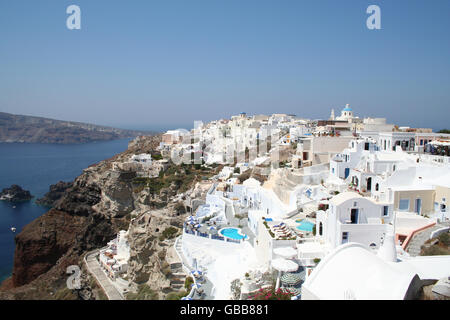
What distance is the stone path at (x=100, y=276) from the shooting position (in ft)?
52.8

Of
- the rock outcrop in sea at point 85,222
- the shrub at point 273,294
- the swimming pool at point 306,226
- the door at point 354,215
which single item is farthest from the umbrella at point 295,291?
the rock outcrop in sea at point 85,222

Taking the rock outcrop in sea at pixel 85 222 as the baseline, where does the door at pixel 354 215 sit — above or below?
above

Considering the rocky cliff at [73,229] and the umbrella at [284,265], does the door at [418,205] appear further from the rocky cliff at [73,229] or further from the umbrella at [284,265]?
the rocky cliff at [73,229]

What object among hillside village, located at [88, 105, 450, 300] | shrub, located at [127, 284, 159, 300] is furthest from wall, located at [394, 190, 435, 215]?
shrub, located at [127, 284, 159, 300]

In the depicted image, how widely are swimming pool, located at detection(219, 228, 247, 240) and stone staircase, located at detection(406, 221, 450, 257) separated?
585 cm

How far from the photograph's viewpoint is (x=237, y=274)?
1023 cm

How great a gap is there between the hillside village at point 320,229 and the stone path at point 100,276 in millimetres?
282

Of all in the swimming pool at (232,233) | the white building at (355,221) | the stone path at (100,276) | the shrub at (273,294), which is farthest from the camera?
the stone path at (100,276)

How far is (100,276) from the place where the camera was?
1816 cm

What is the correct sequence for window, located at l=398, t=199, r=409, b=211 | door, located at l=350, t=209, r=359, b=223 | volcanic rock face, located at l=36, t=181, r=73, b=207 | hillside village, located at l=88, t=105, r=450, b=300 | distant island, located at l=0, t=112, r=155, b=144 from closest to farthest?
hillside village, located at l=88, t=105, r=450, b=300 → door, located at l=350, t=209, r=359, b=223 → window, located at l=398, t=199, r=409, b=211 → volcanic rock face, located at l=36, t=181, r=73, b=207 → distant island, located at l=0, t=112, r=155, b=144

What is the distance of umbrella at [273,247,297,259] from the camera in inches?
350

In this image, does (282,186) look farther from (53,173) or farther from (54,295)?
(53,173)

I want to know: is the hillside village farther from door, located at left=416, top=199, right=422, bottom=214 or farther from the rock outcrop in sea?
the rock outcrop in sea
